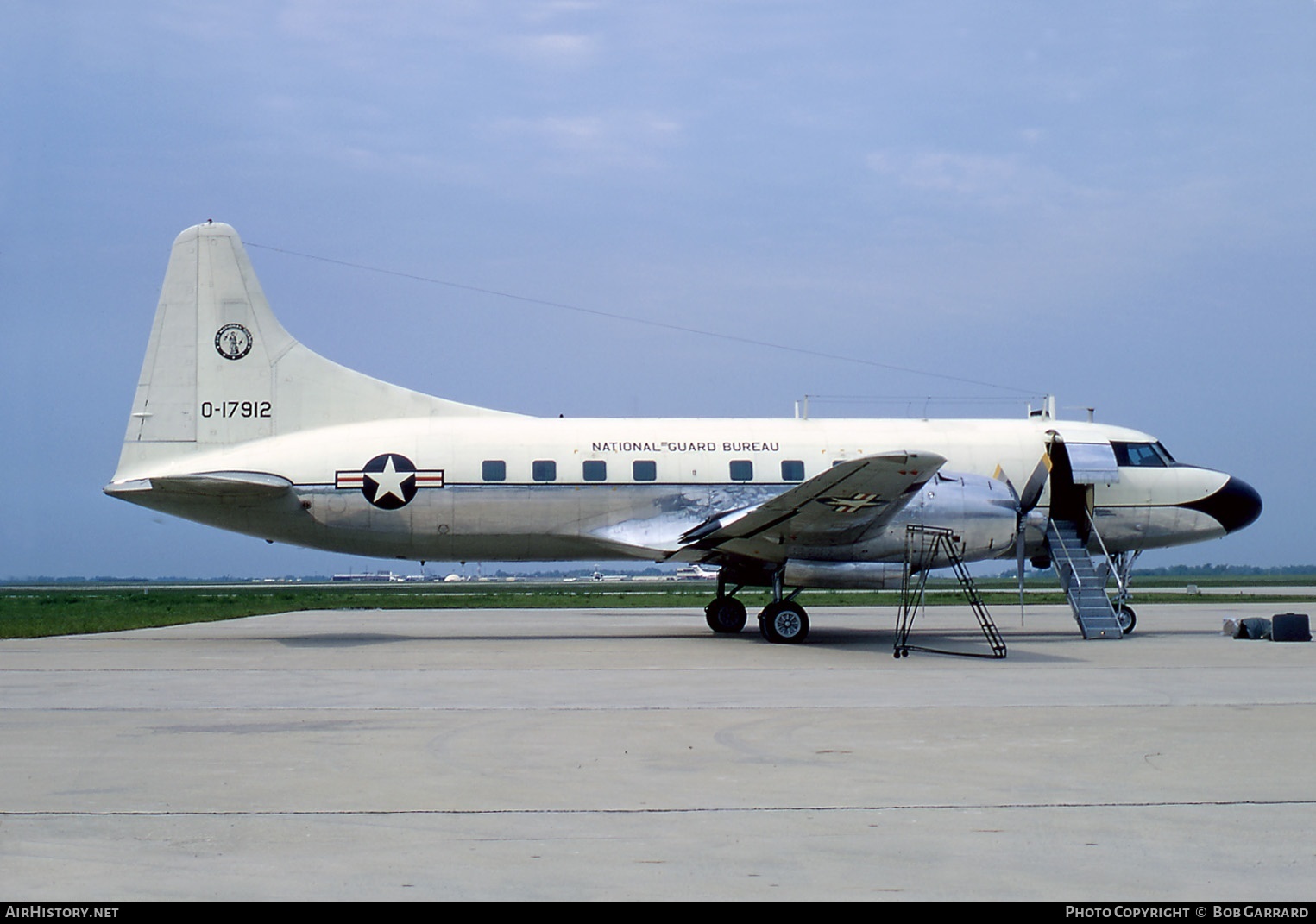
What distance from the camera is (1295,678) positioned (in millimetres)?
13656

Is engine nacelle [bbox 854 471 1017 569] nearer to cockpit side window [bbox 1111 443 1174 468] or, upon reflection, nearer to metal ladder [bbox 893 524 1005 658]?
metal ladder [bbox 893 524 1005 658]

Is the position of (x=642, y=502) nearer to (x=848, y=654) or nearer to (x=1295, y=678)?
(x=848, y=654)

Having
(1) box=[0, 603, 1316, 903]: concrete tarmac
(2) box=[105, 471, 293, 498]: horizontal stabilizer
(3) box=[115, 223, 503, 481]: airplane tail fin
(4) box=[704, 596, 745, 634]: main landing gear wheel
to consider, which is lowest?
(1) box=[0, 603, 1316, 903]: concrete tarmac

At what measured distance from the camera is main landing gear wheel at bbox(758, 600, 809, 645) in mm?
18911

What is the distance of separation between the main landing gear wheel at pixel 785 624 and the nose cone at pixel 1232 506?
28.9 ft

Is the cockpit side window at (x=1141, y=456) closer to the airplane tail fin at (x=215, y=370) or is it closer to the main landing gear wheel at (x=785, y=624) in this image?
the main landing gear wheel at (x=785, y=624)

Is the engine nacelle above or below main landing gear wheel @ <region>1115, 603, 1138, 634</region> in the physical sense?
above

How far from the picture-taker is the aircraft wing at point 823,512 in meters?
16.5

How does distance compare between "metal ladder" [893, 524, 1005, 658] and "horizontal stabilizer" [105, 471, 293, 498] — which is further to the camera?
"horizontal stabilizer" [105, 471, 293, 498]

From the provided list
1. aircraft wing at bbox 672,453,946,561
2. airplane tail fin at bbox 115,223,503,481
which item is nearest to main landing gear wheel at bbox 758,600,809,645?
aircraft wing at bbox 672,453,946,561

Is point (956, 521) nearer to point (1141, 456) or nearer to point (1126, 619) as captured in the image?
point (1126, 619)

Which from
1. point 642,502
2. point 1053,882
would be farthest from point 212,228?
point 1053,882

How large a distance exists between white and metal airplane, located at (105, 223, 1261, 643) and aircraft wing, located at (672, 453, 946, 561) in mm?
70

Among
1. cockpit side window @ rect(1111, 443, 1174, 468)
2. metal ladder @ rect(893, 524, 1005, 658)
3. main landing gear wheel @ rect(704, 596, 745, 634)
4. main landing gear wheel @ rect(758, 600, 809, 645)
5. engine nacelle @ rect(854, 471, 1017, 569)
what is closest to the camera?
metal ladder @ rect(893, 524, 1005, 658)
